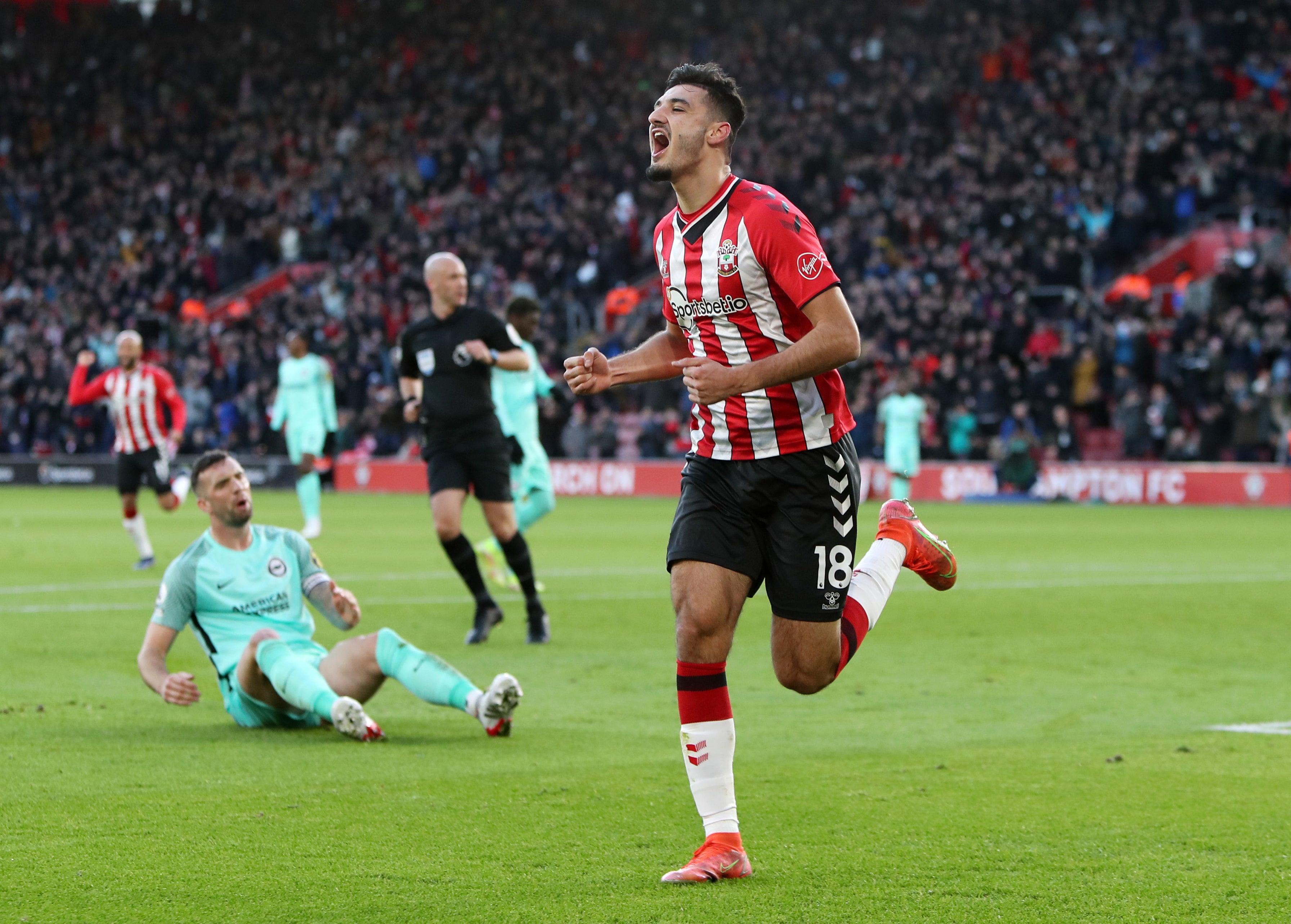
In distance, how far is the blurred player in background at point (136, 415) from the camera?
52.8ft

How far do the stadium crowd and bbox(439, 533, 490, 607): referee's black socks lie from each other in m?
15.9

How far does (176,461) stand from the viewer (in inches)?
1438

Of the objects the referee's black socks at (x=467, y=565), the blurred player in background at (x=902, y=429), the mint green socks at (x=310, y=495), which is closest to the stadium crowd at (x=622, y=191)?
the blurred player in background at (x=902, y=429)

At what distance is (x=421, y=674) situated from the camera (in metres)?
6.55

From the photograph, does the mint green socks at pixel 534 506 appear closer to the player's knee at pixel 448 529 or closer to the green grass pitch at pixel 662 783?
the green grass pitch at pixel 662 783

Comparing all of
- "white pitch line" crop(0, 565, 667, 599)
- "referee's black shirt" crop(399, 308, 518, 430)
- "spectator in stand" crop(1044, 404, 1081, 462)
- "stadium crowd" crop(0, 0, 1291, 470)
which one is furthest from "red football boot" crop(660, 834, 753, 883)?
"spectator in stand" crop(1044, 404, 1081, 462)

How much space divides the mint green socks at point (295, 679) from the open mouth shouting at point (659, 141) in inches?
109

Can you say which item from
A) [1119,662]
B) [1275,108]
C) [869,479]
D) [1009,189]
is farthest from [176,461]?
[1119,662]

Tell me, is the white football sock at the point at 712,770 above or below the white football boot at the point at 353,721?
above

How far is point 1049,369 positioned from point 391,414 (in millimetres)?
13341

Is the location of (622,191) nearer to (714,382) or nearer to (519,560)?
(519,560)

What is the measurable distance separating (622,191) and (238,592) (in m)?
31.3

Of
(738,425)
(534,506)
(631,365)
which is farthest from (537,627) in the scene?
(738,425)

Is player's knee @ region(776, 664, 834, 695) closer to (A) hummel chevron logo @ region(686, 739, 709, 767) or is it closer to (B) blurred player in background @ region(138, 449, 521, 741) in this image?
(A) hummel chevron logo @ region(686, 739, 709, 767)
